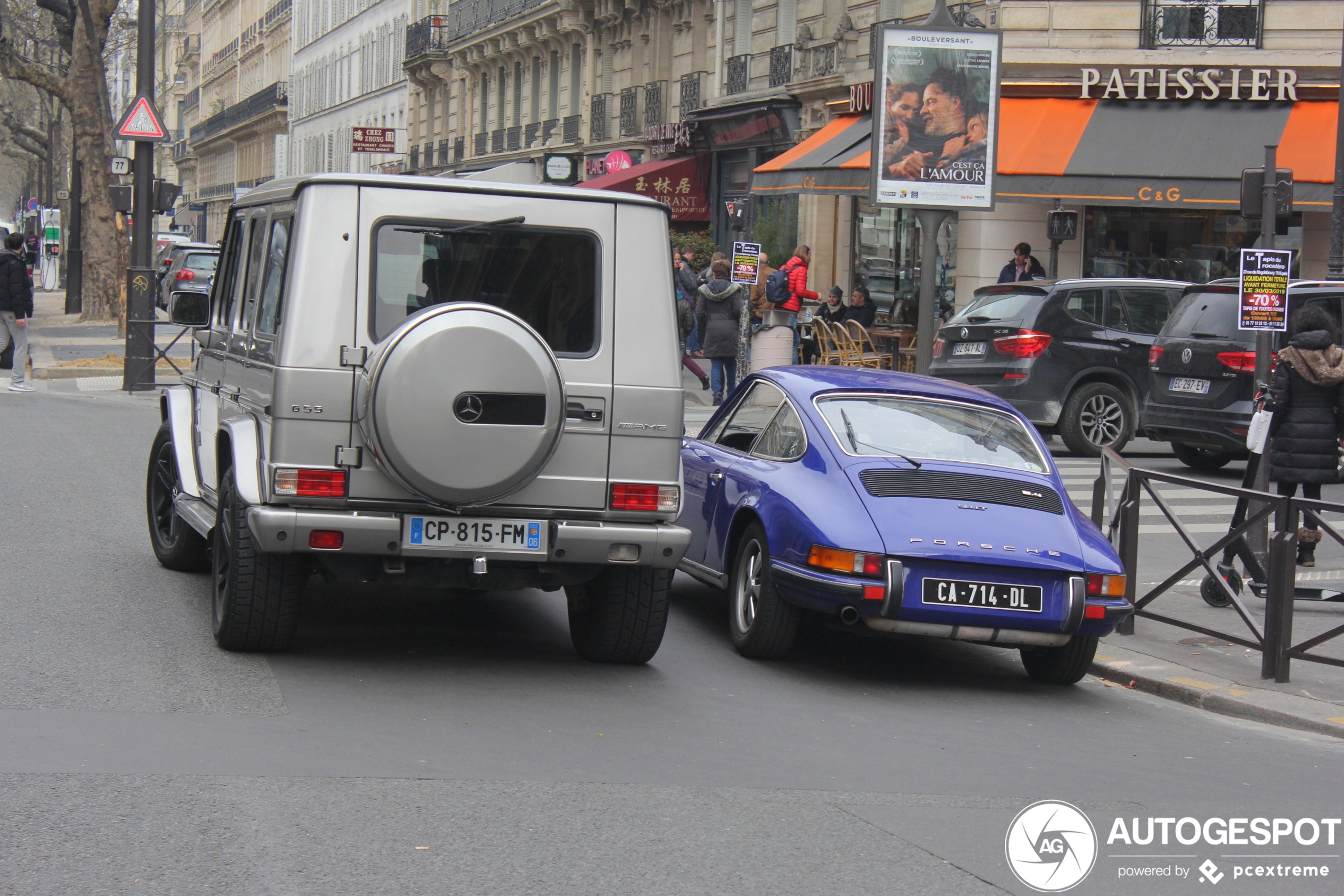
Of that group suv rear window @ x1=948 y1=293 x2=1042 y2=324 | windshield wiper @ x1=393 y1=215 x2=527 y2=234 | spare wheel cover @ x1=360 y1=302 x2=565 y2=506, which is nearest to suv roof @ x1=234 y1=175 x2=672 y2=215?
windshield wiper @ x1=393 y1=215 x2=527 y2=234

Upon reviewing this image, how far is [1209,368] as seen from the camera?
15195 millimetres

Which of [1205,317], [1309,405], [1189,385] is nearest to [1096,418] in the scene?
[1189,385]

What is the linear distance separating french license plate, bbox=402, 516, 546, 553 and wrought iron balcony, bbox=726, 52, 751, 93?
86.6 ft

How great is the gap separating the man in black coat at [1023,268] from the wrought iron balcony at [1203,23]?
4.51 m

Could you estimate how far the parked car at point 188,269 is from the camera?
34169 millimetres

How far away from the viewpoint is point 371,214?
6965mm

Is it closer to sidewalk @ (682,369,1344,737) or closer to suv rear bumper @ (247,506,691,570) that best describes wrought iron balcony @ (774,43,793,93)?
sidewalk @ (682,369,1344,737)

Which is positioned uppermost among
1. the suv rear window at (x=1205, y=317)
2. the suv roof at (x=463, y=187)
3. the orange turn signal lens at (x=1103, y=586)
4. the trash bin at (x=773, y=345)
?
the suv roof at (x=463, y=187)

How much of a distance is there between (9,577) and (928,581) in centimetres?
494

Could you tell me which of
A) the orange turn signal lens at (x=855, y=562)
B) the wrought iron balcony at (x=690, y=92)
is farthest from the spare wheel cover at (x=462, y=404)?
the wrought iron balcony at (x=690, y=92)

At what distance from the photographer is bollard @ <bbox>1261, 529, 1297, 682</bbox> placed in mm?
8133

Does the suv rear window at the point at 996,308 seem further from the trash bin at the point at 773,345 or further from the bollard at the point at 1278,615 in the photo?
the bollard at the point at 1278,615

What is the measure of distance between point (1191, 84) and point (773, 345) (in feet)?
25.3

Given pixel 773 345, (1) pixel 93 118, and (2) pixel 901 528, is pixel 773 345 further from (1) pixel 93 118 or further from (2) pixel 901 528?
(1) pixel 93 118
